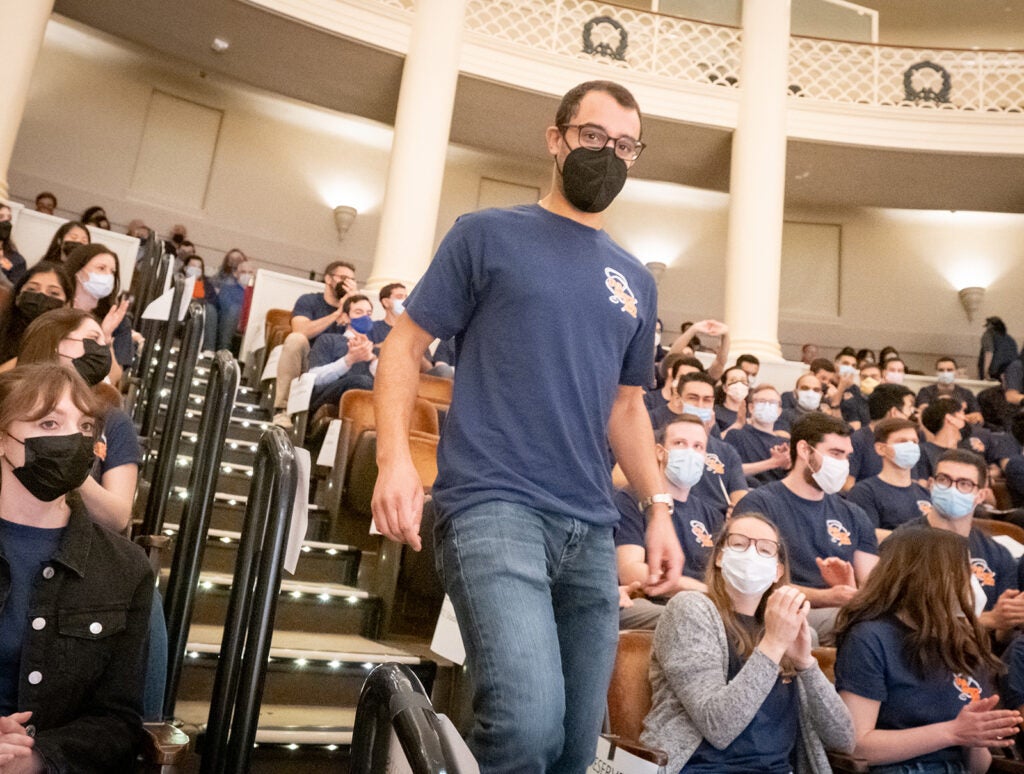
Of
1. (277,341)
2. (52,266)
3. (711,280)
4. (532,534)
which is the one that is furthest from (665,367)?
(711,280)

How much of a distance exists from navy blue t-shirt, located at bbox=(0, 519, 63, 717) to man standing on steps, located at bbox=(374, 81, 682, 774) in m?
0.69

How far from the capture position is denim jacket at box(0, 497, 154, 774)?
4.84ft

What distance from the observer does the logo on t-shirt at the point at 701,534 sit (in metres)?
3.34

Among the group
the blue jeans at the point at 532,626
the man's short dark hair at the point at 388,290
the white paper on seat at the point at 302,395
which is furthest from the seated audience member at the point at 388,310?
the blue jeans at the point at 532,626

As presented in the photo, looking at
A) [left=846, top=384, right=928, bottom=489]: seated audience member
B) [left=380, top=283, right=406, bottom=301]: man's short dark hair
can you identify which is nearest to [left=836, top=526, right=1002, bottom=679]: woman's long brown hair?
[left=846, top=384, right=928, bottom=489]: seated audience member

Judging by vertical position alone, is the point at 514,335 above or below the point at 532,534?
above

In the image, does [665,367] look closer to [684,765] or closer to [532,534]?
[684,765]

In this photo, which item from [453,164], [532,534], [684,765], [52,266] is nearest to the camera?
[532,534]

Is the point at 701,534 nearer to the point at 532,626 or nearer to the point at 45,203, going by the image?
the point at 532,626

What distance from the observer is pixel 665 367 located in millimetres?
6133

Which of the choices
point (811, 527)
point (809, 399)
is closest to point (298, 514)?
point (811, 527)

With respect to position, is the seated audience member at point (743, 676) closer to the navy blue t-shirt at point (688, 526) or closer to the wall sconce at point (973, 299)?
the navy blue t-shirt at point (688, 526)

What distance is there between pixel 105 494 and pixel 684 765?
1532 millimetres

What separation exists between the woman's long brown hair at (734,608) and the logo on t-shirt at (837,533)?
3.77 feet
